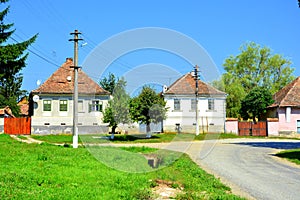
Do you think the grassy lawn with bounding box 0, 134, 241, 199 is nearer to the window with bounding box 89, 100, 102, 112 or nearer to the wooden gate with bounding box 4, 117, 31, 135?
the wooden gate with bounding box 4, 117, 31, 135

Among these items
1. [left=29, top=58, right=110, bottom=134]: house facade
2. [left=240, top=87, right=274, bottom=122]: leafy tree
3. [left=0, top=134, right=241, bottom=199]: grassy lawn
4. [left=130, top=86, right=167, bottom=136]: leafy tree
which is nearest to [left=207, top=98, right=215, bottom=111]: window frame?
[left=240, top=87, right=274, bottom=122]: leafy tree

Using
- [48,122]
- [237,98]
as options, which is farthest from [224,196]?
[237,98]

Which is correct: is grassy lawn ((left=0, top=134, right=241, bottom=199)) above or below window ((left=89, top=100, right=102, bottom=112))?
below

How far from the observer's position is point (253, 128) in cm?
4225

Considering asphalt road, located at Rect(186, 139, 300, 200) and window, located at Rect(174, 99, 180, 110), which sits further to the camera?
window, located at Rect(174, 99, 180, 110)

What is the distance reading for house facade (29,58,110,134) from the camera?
40375mm

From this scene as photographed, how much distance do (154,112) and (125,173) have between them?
22632 mm

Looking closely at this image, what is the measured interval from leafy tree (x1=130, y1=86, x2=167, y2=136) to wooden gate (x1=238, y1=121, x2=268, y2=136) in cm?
1205

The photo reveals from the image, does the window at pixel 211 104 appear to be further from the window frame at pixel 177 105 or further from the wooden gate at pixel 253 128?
the wooden gate at pixel 253 128

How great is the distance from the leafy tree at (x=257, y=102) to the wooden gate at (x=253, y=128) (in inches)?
213

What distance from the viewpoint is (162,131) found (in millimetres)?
44812

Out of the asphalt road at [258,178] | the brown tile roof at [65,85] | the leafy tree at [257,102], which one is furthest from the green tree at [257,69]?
the asphalt road at [258,178]

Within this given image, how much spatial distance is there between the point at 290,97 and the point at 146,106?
18592 mm

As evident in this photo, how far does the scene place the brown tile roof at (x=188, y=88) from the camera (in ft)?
148
